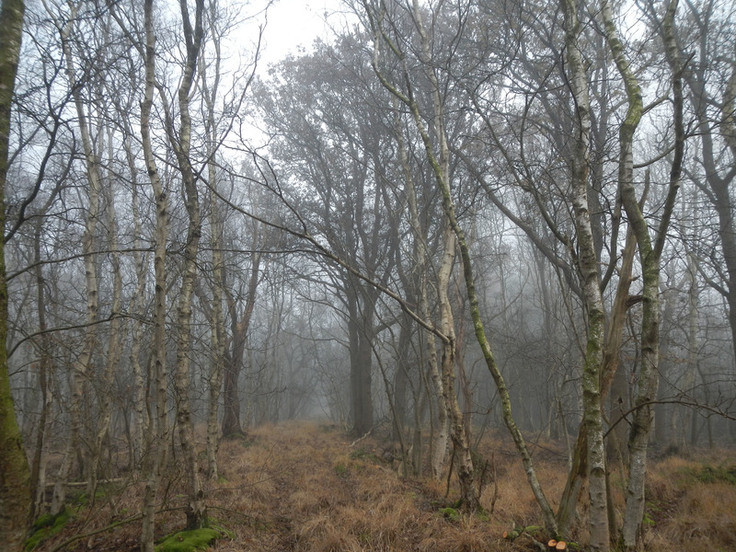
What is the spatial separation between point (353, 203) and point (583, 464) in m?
9.89

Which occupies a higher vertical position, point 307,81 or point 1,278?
point 307,81

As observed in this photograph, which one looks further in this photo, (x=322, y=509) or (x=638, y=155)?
(x=638, y=155)

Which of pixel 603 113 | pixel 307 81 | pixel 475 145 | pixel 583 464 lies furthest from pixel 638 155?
pixel 583 464

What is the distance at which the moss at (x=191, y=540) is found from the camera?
3.65m

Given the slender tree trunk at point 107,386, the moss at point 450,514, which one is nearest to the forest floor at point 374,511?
the moss at point 450,514

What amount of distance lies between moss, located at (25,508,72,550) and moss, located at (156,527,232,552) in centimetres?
154

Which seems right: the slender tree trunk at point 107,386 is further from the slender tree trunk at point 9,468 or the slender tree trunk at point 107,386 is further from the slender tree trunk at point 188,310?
the slender tree trunk at point 9,468

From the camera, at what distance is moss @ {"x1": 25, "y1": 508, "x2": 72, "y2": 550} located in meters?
4.36

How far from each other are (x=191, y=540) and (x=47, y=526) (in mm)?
2250

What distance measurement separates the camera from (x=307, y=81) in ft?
36.3

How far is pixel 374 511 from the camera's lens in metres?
4.98

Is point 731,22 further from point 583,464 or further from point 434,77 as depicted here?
point 583,464

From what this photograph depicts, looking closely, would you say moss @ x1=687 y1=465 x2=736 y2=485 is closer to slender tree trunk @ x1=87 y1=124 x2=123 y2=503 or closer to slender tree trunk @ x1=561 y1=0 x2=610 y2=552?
slender tree trunk @ x1=561 y1=0 x2=610 y2=552

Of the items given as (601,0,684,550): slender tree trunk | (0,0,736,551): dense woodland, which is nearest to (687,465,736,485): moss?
(0,0,736,551): dense woodland
